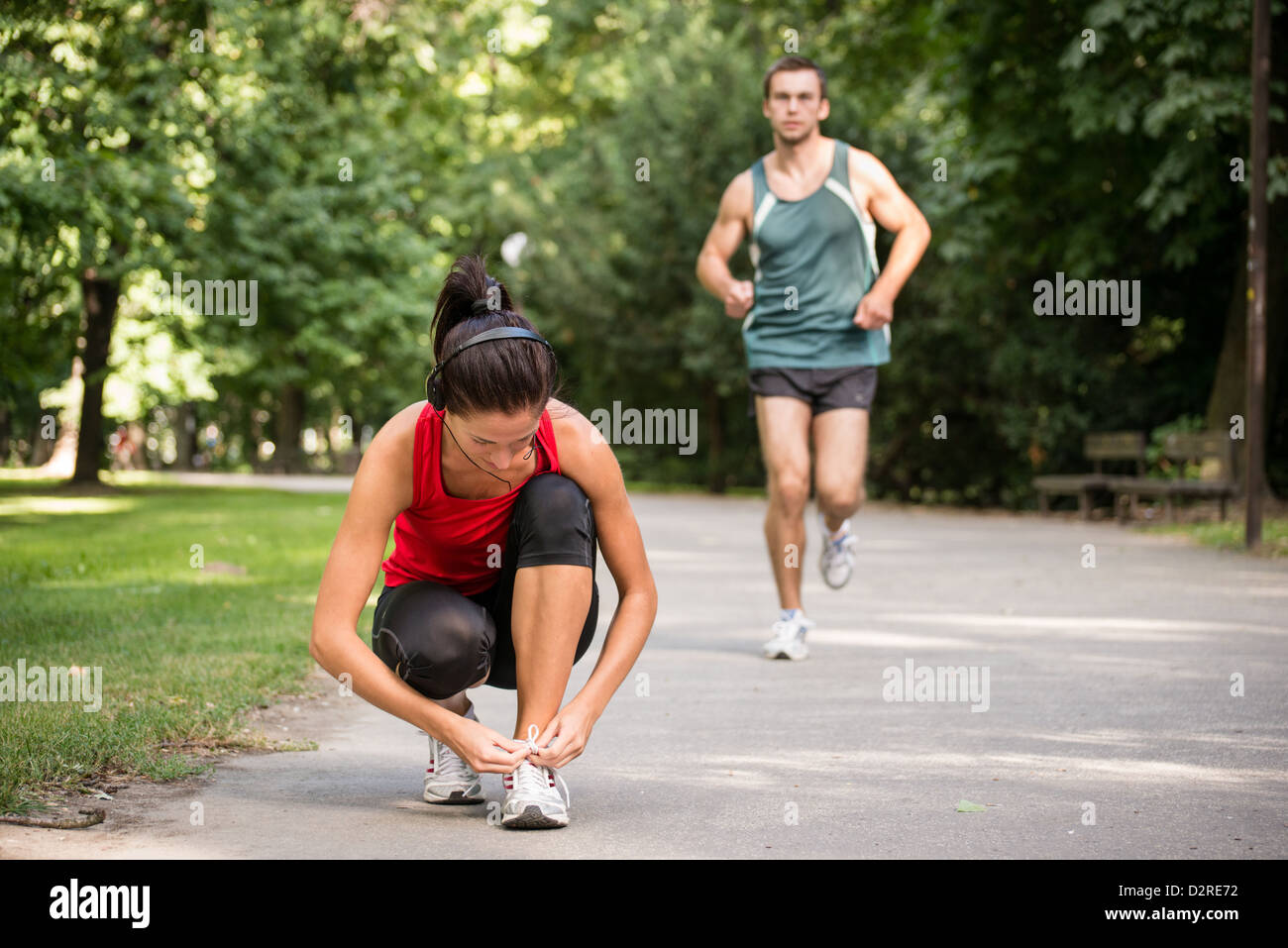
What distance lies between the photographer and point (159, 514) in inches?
653

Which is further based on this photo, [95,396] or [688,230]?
[688,230]

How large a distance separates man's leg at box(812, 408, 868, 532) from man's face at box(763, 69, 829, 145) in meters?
1.32

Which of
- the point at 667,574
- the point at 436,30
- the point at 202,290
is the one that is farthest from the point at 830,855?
the point at 436,30

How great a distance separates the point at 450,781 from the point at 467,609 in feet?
1.73

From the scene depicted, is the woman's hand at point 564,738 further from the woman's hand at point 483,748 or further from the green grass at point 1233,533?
the green grass at point 1233,533

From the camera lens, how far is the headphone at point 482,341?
3.33 metres

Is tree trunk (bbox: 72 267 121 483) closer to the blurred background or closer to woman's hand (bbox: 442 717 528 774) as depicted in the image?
the blurred background

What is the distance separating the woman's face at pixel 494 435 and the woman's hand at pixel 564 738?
627 mm

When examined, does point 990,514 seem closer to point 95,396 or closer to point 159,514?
point 159,514

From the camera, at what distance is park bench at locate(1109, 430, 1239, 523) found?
15.4 meters

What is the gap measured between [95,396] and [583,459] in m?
20.9

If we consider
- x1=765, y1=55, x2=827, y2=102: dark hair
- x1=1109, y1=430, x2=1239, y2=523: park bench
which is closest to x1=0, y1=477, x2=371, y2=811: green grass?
x1=765, y1=55, x2=827, y2=102: dark hair

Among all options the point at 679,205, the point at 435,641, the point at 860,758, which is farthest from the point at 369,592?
the point at 679,205

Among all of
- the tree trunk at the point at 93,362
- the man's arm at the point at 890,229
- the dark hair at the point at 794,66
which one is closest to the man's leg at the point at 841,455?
the man's arm at the point at 890,229
